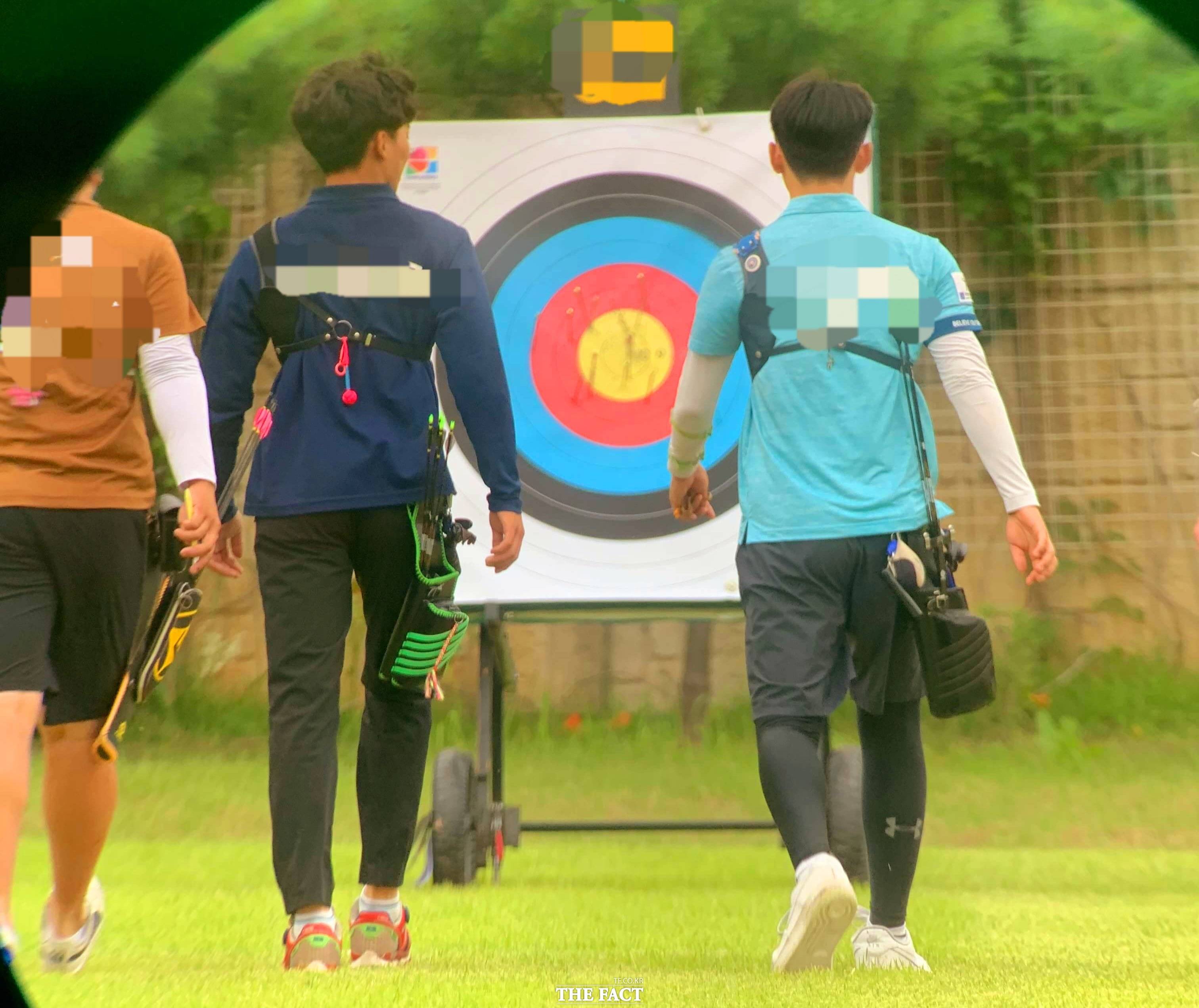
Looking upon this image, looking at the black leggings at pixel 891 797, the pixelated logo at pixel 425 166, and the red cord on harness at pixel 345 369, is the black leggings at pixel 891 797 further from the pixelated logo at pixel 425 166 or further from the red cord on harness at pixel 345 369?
the pixelated logo at pixel 425 166

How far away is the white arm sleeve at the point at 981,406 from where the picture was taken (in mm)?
1689

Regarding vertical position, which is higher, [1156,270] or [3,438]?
[1156,270]

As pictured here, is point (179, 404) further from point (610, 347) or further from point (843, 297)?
point (610, 347)

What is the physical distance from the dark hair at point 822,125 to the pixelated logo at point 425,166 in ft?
3.54

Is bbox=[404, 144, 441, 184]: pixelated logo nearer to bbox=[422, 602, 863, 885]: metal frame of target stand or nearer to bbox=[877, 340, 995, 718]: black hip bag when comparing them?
bbox=[422, 602, 863, 885]: metal frame of target stand

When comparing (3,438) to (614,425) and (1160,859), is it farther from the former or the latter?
(1160,859)

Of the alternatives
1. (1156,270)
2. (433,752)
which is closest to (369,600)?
(433,752)

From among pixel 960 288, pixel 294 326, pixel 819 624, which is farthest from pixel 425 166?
pixel 819 624

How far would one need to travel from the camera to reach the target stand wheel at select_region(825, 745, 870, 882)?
7.78 feet

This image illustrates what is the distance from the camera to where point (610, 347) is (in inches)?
109

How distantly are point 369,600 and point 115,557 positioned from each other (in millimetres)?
260

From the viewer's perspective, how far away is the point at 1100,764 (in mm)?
3438

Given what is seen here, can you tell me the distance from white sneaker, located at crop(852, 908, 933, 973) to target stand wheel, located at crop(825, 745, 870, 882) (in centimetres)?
63

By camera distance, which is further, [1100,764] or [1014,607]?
[1014,607]
